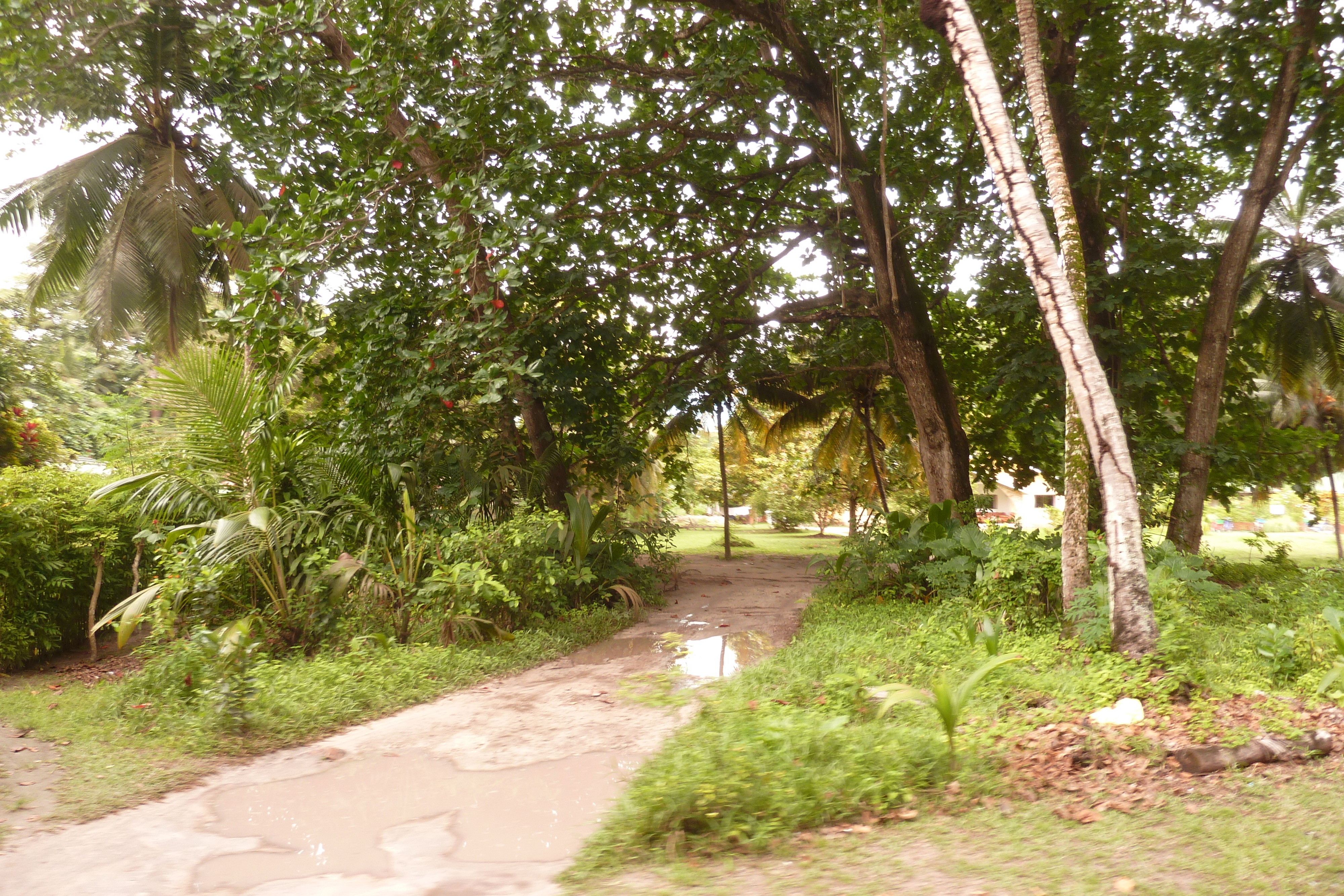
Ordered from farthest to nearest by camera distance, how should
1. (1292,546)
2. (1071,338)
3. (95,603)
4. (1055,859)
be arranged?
(1292,546), (95,603), (1071,338), (1055,859)

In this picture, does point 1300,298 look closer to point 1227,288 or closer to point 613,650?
point 1227,288

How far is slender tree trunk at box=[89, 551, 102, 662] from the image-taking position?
8016 millimetres

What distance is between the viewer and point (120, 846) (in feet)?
11.8

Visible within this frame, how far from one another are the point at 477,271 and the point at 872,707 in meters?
5.72

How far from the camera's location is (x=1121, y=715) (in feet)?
15.4

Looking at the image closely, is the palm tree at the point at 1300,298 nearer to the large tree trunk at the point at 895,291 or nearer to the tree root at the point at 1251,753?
the large tree trunk at the point at 895,291

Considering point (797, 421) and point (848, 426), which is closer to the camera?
point (797, 421)

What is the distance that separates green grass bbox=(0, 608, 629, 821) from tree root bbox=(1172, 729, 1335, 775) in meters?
4.62

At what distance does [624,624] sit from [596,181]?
484 cm

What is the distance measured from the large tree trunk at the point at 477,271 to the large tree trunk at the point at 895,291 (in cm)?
367

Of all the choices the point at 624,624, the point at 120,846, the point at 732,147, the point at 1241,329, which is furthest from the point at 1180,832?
the point at 1241,329

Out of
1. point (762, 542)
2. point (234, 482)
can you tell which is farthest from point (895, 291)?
point (762, 542)

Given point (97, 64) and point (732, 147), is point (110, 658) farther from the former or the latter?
point (732, 147)

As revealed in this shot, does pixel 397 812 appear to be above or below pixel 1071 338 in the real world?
below
